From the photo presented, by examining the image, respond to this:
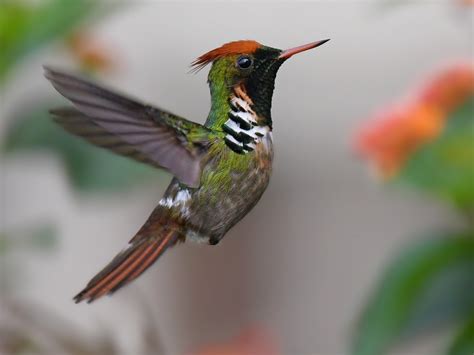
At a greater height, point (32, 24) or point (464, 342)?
point (32, 24)

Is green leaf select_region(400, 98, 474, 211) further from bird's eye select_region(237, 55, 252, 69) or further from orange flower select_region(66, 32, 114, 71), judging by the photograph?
bird's eye select_region(237, 55, 252, 69)

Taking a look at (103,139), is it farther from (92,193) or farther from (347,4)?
(347,4)

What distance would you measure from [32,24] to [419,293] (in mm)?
626

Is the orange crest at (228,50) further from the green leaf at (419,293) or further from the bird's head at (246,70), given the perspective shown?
→ the green leaf at (419,293)

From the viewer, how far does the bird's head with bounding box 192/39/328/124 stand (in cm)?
30

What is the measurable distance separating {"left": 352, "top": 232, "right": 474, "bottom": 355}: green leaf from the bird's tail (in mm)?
700

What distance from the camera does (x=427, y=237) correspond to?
114 centimetres

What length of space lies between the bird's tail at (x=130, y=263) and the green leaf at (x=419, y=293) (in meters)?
0.70

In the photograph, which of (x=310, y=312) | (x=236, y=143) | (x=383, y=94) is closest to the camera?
(x=236, y=143)

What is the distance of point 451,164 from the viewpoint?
1.09 metres

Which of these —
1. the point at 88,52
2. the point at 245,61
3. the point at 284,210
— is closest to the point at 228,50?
the point at 245,61

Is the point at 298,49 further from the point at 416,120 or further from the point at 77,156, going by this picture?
the point at 77,156

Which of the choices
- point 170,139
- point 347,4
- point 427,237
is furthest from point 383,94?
point 170,139

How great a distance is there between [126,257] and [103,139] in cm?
5
